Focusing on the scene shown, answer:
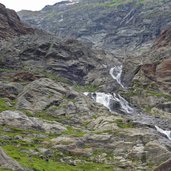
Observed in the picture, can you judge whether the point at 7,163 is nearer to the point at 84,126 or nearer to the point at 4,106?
the point at 84,126

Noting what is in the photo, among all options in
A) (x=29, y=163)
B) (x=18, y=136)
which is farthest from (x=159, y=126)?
(x=29, y=163)

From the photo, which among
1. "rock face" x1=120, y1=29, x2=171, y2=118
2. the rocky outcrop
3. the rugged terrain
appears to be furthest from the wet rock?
the rocky outcrop

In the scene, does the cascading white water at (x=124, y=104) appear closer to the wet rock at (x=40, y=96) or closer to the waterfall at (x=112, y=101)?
the waterfall at (x=112, y=101)

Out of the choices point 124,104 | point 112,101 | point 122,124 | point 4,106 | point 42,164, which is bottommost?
point 124,104

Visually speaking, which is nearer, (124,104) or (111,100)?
(111,100)

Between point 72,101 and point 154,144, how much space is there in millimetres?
52105

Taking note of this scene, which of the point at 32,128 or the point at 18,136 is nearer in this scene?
the point at 18,136

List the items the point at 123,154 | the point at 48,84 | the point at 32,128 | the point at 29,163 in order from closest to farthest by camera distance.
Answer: the point at 29,163 → the point at 123,154 → the point at 32,128 → the point at 48,84

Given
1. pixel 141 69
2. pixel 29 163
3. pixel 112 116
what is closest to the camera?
pixel 29 163

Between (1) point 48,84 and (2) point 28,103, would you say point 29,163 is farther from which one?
(1) point 48,84

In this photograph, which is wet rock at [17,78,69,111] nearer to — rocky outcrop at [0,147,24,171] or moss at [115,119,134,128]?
moss at [115,119,134,128]

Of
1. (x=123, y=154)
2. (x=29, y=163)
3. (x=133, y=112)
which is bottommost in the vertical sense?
(x=133, y=112)

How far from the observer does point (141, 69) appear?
184 m

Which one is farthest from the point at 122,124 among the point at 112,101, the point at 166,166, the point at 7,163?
the point at 7,163
